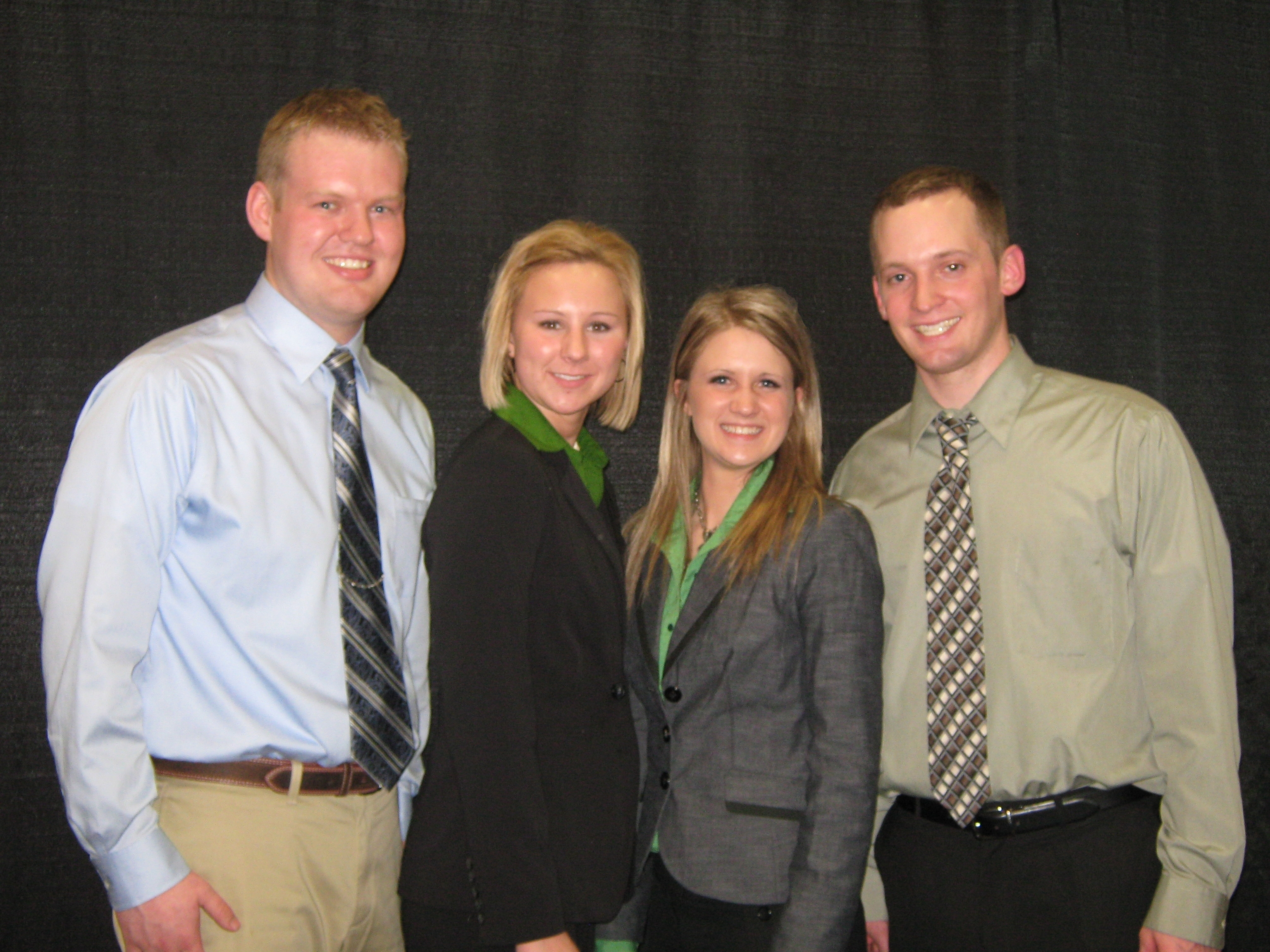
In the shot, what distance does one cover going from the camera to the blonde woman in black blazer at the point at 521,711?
1.50 metres

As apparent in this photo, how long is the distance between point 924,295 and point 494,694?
110 cm

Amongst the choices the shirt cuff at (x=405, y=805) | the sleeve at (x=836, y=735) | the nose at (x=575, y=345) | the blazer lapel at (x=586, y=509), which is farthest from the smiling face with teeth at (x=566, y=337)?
the shirt cuff at (x=405, y=805)

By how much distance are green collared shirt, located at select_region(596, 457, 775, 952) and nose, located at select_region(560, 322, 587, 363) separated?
394 millimetres

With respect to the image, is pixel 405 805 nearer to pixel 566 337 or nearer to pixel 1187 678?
pixel 566 337

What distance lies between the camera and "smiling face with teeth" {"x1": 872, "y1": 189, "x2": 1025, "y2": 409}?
1906 mm

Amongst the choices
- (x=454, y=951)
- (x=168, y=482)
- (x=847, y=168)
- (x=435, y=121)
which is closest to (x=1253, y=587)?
(x=847, y=168)

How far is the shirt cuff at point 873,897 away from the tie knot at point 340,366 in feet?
4.53

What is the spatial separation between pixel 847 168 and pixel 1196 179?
961 mm

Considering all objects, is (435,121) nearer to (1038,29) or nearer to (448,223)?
(448,223)

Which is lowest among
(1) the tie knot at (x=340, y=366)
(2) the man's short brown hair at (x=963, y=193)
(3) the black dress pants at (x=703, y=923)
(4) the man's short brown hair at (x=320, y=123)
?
(3) the black dress pants at (x=703, y=923)

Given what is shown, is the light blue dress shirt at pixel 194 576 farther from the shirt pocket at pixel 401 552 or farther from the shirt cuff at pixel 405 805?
the shirt cuff at pixel 405 805

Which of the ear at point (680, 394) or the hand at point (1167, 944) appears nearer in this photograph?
the hand at point (1167, 944)

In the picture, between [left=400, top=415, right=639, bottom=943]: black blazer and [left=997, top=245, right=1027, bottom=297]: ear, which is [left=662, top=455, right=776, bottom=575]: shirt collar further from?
[left=997, top=245, right=1027, bottom=297]: ear

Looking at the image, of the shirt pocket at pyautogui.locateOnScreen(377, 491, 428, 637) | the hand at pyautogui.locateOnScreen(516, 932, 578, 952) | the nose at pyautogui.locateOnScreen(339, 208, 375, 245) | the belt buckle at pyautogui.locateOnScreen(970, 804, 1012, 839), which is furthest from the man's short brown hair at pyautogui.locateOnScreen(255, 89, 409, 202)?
the belt buckle at pyautogui.locateOnScreen(970, 804, 1012, 839)
